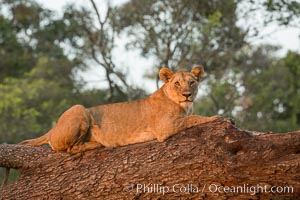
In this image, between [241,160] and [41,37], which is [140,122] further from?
[41,37]

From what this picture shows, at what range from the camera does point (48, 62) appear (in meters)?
28.2

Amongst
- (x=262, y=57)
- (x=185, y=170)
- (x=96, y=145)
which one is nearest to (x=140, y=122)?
(x=96, y=145)

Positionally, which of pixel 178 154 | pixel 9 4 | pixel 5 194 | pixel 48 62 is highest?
pixel 9 4

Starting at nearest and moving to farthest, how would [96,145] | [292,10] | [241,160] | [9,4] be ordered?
[241,160] → [96,145] → [292,10] → [9,4]

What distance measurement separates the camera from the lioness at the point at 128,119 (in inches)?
283

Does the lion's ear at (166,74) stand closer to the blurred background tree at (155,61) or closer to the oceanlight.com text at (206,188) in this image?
the oceanlight.com text at (206,188)

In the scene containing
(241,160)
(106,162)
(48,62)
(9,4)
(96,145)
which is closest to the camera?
(241,160)

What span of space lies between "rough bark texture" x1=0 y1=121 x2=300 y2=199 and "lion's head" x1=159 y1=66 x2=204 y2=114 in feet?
1.91

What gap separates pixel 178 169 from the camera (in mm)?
6453

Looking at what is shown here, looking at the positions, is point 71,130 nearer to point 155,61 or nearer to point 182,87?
point 182,87

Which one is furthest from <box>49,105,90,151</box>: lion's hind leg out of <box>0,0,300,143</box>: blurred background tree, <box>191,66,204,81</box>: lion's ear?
<box>0,0,300,143</box>: blurred background tree

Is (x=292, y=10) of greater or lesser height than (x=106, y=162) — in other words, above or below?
above

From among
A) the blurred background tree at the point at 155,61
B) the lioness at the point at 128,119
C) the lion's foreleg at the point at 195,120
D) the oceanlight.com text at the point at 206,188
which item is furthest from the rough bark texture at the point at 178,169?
the blurred background tree at the point at 155,61

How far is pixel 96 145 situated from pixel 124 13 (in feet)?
53.2
